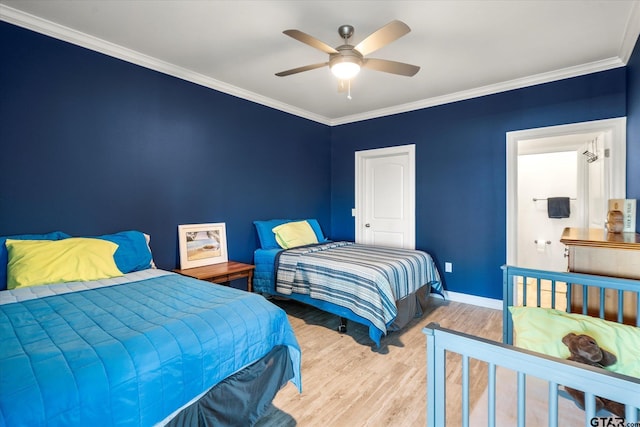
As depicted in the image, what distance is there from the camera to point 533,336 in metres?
1.37

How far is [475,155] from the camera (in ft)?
12.0

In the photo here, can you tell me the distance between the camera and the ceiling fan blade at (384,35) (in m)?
1.80

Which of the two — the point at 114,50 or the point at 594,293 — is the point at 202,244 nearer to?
the point at 114,50

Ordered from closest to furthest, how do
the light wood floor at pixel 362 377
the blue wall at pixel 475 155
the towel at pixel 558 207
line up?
the light wood floor at pixel 362 377 < the blue wall at pixel 475 155 < the towel at pixel 558 207

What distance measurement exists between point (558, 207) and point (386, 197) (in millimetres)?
2529

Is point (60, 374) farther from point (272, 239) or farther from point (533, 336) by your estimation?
point (272, 239)

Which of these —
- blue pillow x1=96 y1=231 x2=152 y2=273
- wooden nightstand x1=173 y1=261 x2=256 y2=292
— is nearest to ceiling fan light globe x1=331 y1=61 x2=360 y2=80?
wooden nightstand x1=173 y1=261 x2=256 y2=292

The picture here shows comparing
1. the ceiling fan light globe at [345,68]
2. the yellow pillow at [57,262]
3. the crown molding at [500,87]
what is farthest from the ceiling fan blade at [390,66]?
the yellow pillow at [57,262]

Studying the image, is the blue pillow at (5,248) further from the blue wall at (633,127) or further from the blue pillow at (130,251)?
the blue wall at (633,127)

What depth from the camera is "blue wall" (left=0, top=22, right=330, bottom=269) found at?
222 centimetres

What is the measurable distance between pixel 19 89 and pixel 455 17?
10.5 feet

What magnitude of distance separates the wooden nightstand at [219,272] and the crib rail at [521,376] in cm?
225

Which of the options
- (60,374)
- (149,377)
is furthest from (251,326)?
(60,374)

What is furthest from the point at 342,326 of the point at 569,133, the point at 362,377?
the point at 569,133
